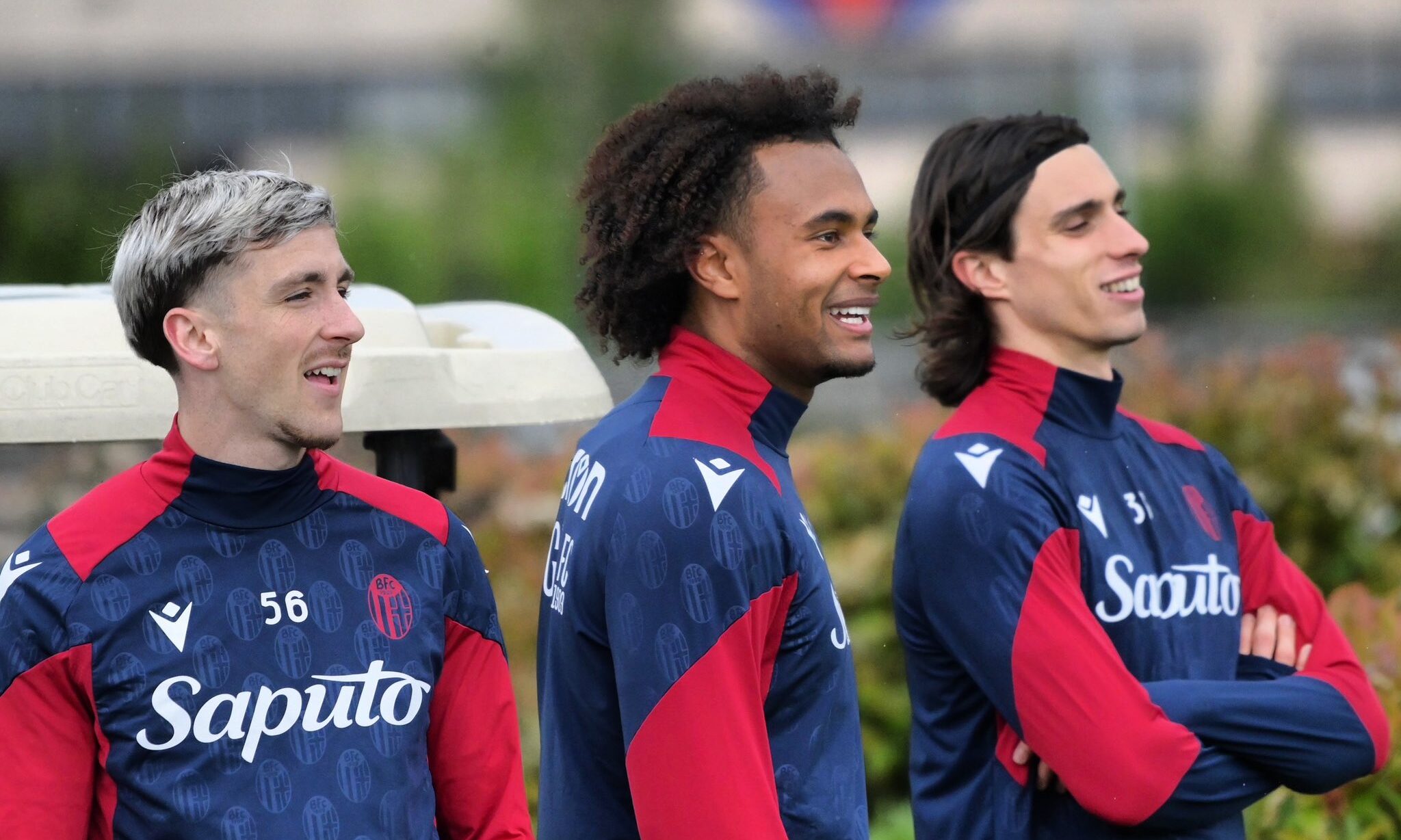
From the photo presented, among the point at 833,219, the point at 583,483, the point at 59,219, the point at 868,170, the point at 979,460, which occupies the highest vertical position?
the point at 833,219

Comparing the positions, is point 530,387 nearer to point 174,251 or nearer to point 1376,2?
point 174,251

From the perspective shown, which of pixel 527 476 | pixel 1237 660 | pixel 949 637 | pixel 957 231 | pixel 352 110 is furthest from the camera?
pixel 352 110

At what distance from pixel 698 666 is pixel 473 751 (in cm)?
43

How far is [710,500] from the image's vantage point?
2721 millimetres

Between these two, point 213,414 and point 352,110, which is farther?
point 352,110

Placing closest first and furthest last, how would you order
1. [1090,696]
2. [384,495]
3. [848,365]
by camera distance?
[384,495]
[848,365]
[1090,696]

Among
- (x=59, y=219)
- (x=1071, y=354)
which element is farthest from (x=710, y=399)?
(x=59, y=219)

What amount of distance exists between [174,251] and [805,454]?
5124 mm

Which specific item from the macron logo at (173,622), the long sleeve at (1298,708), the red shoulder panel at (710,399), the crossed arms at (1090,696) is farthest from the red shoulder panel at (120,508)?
the long sleeve at (1298,708)

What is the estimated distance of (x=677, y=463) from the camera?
9.10 ft

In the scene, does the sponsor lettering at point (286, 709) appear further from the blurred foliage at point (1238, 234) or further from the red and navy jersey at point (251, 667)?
the blurred foliage at point (1238, 234)

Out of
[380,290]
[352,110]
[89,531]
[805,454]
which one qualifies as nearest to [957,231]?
[380,290]

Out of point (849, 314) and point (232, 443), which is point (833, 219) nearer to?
point (849, 314)

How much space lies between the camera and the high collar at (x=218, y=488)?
2.72 m
